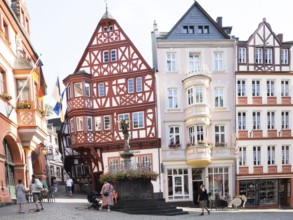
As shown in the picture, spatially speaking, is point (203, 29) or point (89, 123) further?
point (203, 29)

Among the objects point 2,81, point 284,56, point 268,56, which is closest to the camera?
point 2,81

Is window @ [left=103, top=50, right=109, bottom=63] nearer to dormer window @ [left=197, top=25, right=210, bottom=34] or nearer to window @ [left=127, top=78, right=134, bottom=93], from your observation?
window @ [left=127, top=78, right=134, bottom=93]

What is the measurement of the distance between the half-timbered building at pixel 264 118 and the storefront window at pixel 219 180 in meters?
1.11

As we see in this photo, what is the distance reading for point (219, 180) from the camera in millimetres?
28109

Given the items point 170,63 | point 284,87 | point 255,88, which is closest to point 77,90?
point 170,63

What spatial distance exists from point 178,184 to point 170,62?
9.80 meters

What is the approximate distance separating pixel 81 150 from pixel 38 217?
1635cm

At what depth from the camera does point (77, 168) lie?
3478cm

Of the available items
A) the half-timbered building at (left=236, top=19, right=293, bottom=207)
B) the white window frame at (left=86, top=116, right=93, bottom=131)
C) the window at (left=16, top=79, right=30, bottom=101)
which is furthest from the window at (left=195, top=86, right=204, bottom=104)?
the window at (left=16, top=79, right=30, bottom=101)

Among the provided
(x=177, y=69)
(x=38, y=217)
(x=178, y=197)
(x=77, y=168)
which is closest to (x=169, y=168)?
(x=178, y=197)

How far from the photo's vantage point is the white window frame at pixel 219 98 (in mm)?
28531

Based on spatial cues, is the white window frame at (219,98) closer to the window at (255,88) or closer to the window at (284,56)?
the window at (255,88)

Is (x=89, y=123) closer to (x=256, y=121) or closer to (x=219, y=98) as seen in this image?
(x=219, y=98)

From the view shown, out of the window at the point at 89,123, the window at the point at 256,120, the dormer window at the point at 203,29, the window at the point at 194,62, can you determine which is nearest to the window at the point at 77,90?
the window at the point at 89,123
